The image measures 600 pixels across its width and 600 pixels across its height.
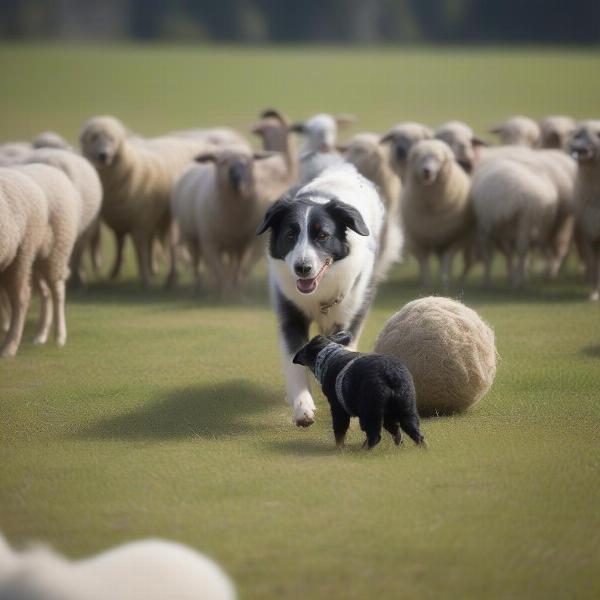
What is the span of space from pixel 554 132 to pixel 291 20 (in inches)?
2267

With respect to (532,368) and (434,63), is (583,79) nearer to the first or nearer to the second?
(434,63)

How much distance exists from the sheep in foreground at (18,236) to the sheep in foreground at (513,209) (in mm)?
4809

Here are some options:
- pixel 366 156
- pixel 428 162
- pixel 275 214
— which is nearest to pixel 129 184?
pixel 366 156

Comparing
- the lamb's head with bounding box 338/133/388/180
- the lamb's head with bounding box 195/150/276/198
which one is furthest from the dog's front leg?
the lamb's head with bounding box 338/133/388/180

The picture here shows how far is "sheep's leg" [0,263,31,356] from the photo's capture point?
866 cm

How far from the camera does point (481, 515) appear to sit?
5066 millimetres

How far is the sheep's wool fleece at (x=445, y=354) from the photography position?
667 centimetres

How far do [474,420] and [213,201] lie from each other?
5864mm

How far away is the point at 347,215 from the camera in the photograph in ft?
21.7

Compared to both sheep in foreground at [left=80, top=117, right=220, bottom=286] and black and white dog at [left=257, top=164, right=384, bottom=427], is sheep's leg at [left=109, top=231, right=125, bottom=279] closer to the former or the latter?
sheep in foreground at [left=80, top=117, right=220, bottom=286]

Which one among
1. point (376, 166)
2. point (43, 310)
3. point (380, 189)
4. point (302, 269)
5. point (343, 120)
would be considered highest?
point (302, 269)

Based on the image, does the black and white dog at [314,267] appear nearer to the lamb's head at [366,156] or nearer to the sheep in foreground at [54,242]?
the sheep in foreground at [54,242]

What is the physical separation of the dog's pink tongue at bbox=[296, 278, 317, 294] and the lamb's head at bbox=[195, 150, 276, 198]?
17.7ft

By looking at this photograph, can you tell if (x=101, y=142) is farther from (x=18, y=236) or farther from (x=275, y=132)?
(x=18, y=236)
